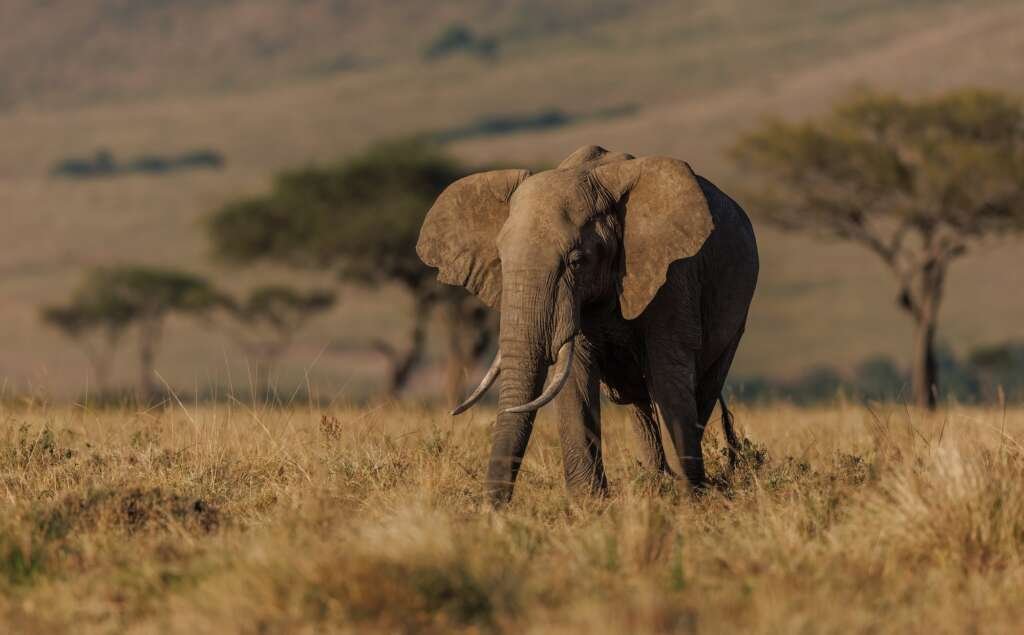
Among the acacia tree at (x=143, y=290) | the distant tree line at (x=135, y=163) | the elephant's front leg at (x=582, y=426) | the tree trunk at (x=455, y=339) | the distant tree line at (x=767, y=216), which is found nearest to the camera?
the elephant's front leg at (x=582, y=426)

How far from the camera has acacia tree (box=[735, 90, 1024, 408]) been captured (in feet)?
104

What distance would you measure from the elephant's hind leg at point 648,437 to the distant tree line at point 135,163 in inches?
5329

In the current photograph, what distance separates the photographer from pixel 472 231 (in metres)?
9.12

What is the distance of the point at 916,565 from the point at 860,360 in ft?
229

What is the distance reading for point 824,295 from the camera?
8638 centimetres

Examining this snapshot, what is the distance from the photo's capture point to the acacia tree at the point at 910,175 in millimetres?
31781

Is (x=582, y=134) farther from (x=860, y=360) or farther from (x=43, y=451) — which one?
(x=43, y=451)

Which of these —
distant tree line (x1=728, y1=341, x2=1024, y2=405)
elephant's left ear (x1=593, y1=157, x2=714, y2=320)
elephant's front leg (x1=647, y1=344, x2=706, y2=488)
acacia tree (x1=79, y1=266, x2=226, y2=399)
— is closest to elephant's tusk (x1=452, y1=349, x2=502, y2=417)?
elephant's left ear (x1=593, y1=157, x2=714, y2=320)

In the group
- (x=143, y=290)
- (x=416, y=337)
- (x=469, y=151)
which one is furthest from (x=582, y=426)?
(x=469, y=151)

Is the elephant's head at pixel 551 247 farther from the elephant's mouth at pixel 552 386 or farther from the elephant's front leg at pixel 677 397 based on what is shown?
the elephant's front leg at pixel 677 397

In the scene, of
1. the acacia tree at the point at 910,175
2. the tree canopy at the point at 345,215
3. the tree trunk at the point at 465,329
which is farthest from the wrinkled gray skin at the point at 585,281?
the tree canopy at the point at 345,215

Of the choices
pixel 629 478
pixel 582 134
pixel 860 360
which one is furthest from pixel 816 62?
pixel 629 478

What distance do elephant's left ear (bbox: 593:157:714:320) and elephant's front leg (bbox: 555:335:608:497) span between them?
1.79ft

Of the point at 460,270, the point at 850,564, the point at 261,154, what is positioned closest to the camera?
the point at 850,564
